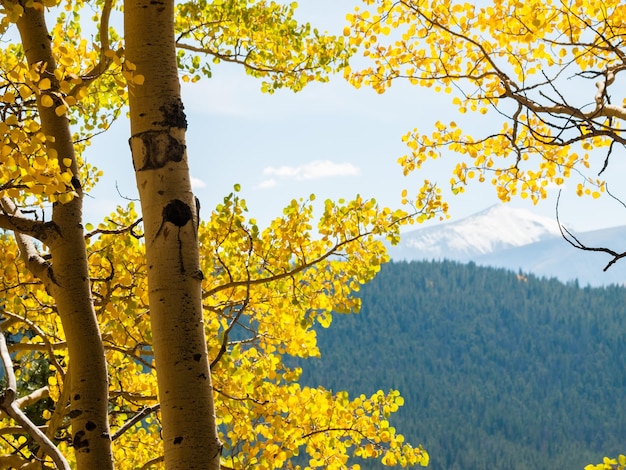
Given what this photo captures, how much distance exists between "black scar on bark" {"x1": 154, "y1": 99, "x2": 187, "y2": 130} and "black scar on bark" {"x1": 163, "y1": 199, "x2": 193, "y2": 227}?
1.18ft

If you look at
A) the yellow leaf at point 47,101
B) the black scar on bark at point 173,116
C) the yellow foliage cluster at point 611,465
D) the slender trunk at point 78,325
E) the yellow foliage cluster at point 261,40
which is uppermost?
the yellow foliage cluster at point 261,40

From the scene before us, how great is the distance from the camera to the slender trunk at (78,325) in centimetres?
388

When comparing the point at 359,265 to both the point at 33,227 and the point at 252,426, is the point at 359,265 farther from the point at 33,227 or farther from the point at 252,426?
the point at 33,227

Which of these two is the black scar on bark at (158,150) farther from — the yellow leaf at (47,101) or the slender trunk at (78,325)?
the slender trunk at (78,325)

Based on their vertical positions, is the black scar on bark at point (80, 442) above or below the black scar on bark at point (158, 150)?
below

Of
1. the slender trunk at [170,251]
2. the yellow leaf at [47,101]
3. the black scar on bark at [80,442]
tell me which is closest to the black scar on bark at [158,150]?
the slender trunk at [170,251]

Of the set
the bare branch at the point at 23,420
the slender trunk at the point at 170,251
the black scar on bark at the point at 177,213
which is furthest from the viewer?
the bare branch at the point at 23,420

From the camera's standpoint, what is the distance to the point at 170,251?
2811 mm

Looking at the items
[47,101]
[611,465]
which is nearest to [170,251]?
[47,101]

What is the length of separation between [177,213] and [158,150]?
292 mm

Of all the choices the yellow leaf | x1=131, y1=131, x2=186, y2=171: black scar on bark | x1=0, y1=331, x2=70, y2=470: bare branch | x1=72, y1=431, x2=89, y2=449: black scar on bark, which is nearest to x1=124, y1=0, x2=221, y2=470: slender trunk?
x1=131, y1=131, x2=186, y2=171: black scar on bark

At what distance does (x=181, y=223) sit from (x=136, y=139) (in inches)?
17.5

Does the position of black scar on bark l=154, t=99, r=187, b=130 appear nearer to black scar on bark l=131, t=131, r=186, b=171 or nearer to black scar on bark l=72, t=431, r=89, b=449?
black scar on bark l=131, t=131, r=186, b=171

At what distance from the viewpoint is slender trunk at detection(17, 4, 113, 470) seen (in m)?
3.88
